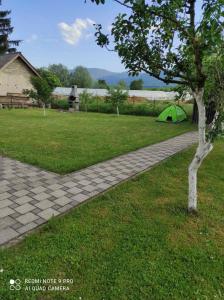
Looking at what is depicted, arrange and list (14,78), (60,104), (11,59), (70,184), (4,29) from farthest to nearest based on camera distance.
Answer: (4,29)
(60,104)
(14,78)
(11,59)
(70,184)

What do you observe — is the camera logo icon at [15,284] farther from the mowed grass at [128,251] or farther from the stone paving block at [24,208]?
the stone paving block at [24,208]

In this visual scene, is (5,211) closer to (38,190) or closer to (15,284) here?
(38,190)

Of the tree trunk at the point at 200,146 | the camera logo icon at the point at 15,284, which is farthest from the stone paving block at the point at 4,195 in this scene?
the tree trunk at the point at 200,146

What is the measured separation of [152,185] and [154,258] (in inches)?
75.4

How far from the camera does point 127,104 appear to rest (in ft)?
64.3

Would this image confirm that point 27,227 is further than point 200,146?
No

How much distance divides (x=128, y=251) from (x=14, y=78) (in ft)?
77.4

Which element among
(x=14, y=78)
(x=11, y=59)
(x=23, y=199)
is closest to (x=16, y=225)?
(x=23, y=199)

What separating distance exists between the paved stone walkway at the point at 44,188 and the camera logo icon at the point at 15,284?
54cm

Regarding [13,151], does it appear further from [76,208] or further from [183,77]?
[183,77]

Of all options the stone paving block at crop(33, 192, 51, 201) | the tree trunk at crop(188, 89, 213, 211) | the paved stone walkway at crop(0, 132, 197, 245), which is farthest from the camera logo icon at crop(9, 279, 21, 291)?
the tree trunk at crop(188, 89, 213, 211)

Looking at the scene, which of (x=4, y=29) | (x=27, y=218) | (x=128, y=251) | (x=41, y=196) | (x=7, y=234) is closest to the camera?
(x=128, y=251)

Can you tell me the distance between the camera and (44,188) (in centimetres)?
383

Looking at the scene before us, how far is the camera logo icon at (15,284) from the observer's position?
1996 mm
